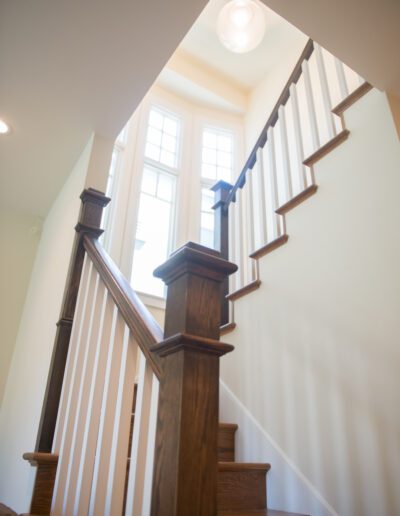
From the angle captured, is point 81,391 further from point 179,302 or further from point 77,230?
point 77,230

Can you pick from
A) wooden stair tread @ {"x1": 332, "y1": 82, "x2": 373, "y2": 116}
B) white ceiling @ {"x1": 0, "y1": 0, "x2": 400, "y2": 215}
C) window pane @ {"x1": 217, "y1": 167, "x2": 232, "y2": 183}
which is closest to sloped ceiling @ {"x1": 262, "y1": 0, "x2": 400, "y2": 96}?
white ceiling @ {"x1": 0, "y1": 0, "x2": 400, "y2": 215}

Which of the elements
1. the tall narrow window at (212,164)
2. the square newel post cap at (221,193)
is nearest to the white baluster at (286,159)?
the square newel post cap at (221,193)

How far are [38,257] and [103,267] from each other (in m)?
1.70

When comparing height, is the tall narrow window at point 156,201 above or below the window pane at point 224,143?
below

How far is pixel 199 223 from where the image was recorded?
4.38 meters

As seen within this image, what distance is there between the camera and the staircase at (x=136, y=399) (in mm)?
718

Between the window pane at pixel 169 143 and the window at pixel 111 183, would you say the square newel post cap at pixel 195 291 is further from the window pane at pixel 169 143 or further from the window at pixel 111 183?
the window pane at pixel 169 143

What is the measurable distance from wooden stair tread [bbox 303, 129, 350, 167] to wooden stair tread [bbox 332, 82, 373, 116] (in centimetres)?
14

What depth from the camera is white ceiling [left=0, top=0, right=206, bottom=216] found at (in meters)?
1.62

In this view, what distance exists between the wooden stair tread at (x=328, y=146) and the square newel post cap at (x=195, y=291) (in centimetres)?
153

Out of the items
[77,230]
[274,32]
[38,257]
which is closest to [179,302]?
[77,230]

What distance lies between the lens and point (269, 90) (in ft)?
16.4

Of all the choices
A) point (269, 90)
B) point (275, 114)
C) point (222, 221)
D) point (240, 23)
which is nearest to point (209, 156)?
point (269, 90)

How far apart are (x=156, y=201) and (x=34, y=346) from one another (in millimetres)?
2450
